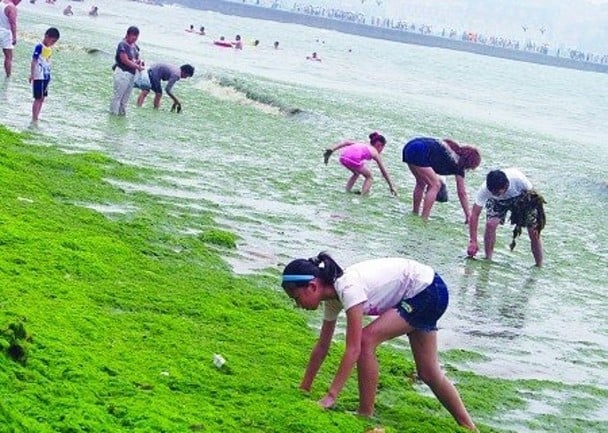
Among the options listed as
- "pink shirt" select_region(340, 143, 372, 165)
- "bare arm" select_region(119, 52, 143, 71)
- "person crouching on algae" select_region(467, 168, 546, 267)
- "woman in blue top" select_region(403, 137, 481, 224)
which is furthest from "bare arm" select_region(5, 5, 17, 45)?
"person crouching on algae" select_region(467, 168, 546, 267)

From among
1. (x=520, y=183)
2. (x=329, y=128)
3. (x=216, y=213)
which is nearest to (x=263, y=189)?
(x=216, y=213)

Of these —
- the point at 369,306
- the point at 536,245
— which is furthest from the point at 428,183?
the point at 369,306

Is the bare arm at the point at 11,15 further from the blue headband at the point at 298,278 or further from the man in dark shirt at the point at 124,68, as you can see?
the blue headband at the point at 298,278

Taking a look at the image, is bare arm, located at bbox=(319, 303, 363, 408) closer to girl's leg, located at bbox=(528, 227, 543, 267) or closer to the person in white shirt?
girl's leg, located at bbox=(528, 227, 543, 267)

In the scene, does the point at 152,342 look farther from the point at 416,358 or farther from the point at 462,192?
the point at 462,192

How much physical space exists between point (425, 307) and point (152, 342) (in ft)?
6.40

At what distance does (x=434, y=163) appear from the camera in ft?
53.7

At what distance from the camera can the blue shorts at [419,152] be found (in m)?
16.3

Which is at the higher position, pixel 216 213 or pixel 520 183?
pixel 520 183

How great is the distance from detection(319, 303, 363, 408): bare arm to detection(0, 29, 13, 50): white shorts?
16.1m

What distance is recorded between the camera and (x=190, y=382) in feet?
23.1

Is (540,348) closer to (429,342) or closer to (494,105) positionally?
(429,342)

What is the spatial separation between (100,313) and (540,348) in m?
4.69

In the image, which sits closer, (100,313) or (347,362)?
(347,362)
